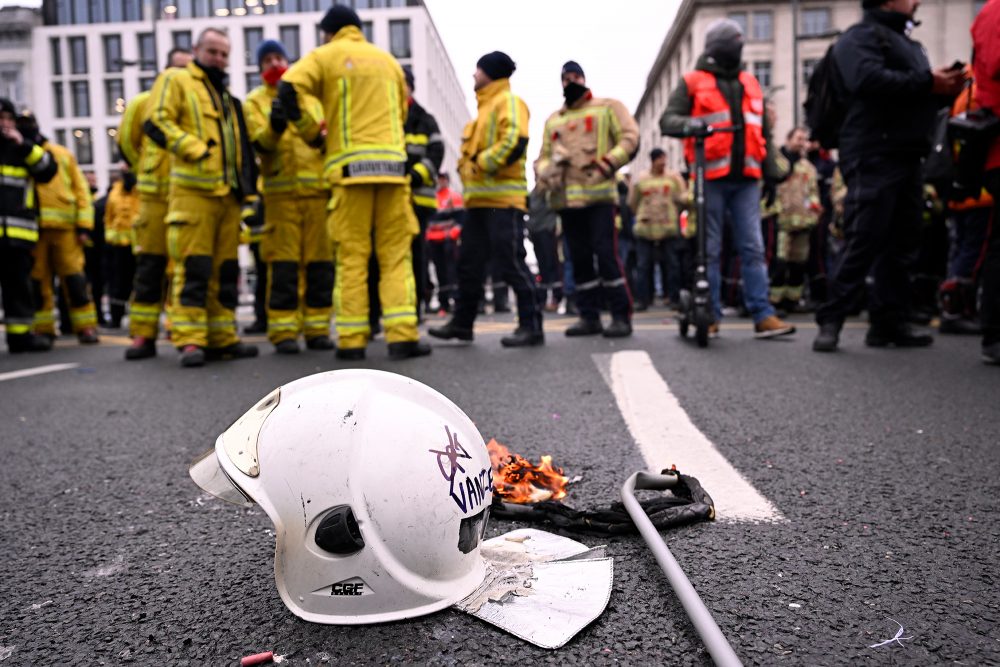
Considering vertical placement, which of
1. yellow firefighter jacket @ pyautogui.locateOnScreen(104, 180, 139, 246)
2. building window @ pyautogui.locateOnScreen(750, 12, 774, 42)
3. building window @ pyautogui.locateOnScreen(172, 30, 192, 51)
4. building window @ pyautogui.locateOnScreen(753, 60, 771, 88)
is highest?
building window @ pyautogui.locateOnScreen(172, 30, 192, 51)

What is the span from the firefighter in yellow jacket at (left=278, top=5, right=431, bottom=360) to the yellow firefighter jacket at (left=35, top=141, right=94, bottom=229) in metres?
4.11

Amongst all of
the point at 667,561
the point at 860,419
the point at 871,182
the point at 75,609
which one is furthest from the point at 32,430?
the point at 871,182

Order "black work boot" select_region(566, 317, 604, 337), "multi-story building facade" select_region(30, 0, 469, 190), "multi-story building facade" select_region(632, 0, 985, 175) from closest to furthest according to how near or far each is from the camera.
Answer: "black work boot" select_region(566, 317, 604, 337) < "multi-story building facade" select_region(632, 0, 985, 175) < "multi-story building facade" select_region(30, 0, 469, 190)

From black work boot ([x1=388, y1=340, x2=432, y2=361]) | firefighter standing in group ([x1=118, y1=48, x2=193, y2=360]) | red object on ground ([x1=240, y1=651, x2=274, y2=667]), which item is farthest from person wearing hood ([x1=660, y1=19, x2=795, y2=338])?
red object on ground ([x1=240, y1=651, x2=274, y2=667])

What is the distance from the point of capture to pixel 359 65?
5.24 m

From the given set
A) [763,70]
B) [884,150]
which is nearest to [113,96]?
[763,70]

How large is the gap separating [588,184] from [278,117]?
2.64 m

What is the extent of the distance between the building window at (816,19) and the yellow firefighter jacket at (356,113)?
47.9m

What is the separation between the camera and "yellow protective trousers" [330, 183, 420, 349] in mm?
5270

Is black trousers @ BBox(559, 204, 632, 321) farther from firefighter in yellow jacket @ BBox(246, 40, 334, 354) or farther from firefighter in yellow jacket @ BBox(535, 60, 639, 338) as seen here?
firefighter in yellow jacket @ BBox(246, 40, 334, 354)

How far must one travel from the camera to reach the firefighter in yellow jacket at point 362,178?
5.20 m

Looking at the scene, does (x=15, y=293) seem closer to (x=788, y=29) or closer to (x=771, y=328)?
(x=771, y=328)

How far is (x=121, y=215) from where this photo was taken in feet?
33.1

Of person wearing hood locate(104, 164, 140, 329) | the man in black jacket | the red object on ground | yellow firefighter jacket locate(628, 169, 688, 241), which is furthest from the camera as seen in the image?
yellow firefighter jacket locate(628, 169, 688, 241)
